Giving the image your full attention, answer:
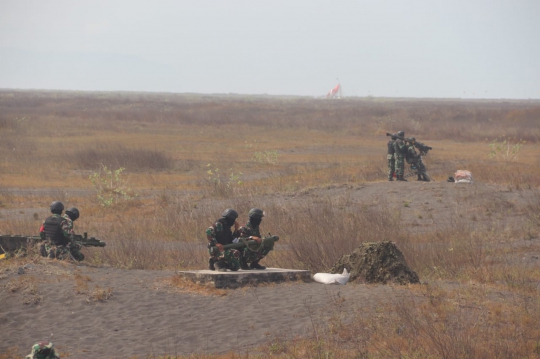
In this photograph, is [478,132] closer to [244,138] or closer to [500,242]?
[244,138]

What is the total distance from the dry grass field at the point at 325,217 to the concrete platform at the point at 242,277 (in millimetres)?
373

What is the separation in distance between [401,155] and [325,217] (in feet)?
22.0

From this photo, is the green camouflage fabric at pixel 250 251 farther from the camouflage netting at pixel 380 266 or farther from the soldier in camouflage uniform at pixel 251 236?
the camouflage netting at pixel 380 266

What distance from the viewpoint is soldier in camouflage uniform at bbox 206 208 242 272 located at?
11648 mm

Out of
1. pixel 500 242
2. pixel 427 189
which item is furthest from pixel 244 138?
pixel 500 242

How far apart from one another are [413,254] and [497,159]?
22.8 m

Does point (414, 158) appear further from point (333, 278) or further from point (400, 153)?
point (333, 278)

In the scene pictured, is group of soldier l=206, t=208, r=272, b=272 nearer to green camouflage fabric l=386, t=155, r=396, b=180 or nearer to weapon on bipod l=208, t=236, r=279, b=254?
weapon on bipod l=208, t=236, r=279, b=254

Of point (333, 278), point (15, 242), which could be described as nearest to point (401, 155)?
point (333, 278)

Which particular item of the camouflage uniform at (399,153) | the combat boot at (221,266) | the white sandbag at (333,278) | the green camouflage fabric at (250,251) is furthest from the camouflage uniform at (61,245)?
the camouflage uniform at (399,153)

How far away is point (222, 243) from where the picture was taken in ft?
38.8

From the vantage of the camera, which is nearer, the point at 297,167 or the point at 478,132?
the point at 297,167

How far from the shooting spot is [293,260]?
48.0ft

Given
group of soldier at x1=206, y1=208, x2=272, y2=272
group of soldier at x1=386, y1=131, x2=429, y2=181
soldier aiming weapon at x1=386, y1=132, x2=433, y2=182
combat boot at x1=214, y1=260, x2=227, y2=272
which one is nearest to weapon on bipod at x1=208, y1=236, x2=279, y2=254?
group of soldier at x1=206, y1=208, x2=272, y2=272
